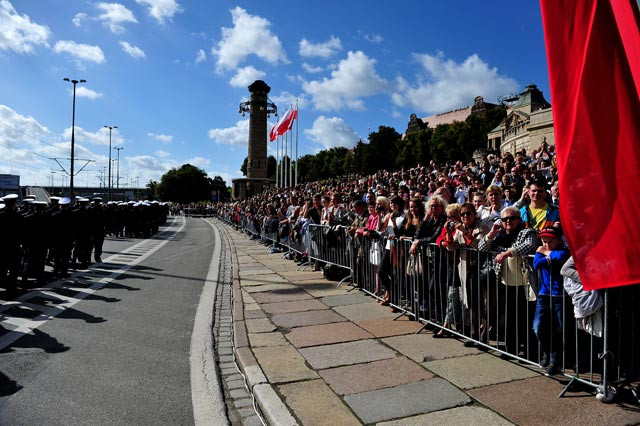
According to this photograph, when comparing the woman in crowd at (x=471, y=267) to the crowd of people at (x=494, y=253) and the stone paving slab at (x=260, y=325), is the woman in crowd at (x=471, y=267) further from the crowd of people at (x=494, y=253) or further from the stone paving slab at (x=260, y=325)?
the stone paving slab at (x=260, y=325)

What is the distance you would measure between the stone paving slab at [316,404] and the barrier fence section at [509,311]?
1.85 meters

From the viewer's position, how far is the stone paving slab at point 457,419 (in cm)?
334

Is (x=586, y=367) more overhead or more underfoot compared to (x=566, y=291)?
more underfoot

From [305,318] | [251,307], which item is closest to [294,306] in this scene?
[251,307]

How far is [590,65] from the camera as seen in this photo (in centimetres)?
330

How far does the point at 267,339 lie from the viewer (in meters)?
5.66

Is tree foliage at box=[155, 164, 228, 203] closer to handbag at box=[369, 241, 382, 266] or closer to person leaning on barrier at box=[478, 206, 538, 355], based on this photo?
handbag at box=[369, 241, 382, 266]

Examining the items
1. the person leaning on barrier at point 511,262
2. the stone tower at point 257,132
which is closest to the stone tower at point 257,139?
the stone tower at point 257,132

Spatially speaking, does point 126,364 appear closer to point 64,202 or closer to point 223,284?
point 223,284

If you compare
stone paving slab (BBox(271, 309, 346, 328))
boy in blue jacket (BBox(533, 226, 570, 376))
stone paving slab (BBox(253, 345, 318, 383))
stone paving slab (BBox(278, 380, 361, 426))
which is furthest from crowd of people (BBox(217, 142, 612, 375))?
stone paving slab (BBox(278, 380, 361, 426))

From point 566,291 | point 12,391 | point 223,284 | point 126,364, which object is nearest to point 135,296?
point 223,284

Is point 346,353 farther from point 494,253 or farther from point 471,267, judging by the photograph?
point 494,253

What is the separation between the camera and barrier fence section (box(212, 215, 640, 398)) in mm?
3707

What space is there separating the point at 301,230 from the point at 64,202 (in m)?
6.13
